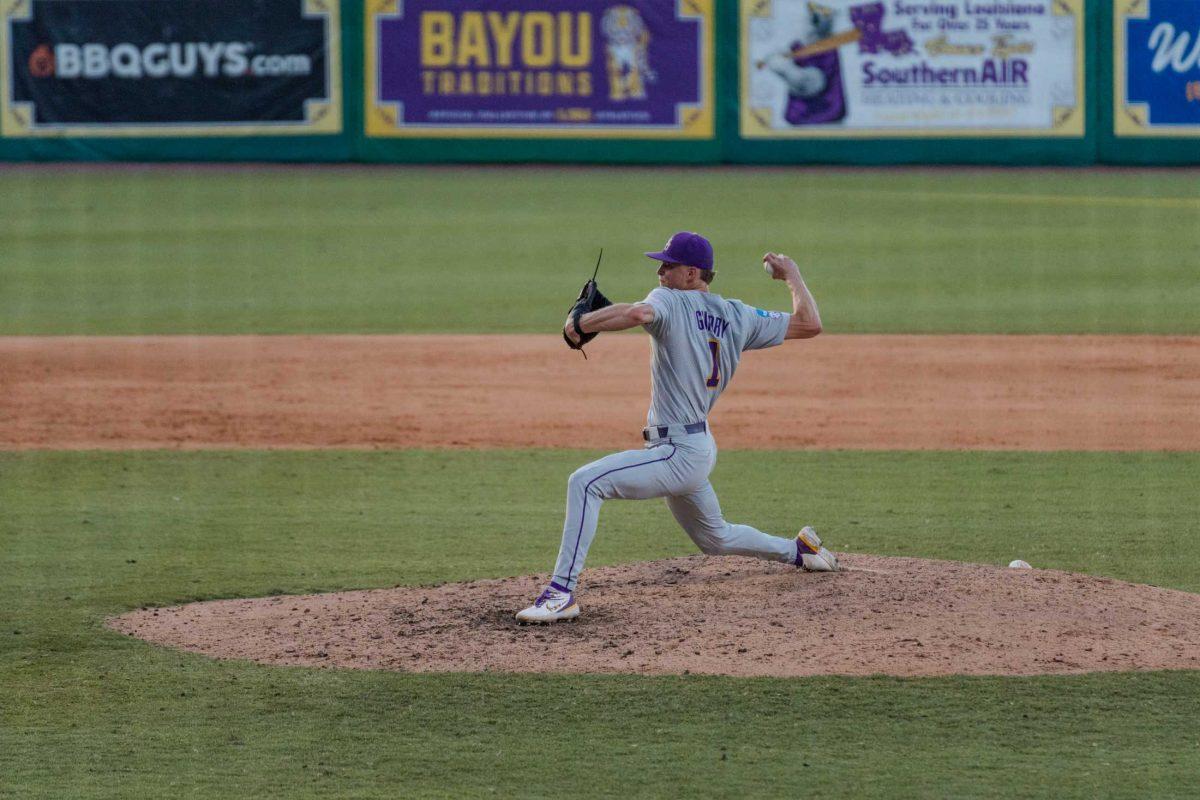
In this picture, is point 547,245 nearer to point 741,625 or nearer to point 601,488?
point 601,488

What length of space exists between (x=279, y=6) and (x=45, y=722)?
22914mm

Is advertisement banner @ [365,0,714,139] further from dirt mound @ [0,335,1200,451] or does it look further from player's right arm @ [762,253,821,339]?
player's right arm @ [762,253,821,339]

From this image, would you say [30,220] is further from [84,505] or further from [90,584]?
[90,584]

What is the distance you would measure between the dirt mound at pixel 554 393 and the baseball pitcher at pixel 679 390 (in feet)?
15.7

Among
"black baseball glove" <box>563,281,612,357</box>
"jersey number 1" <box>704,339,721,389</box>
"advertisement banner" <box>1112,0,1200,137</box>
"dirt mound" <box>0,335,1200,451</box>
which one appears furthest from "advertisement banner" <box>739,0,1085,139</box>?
"black baseball glove" <box>563,281,612,357</box>

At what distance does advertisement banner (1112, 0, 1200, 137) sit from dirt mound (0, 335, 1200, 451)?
1157 centimetres

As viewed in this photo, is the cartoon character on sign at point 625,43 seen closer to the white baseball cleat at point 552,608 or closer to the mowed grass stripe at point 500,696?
the mowed grass stripe at point 500,696

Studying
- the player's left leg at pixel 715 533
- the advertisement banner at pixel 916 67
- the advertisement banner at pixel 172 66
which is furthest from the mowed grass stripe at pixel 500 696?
the advertisement banner at pixel 172 66

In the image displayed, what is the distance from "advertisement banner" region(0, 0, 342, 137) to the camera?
27.3 metres

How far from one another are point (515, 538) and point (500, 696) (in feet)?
9.57

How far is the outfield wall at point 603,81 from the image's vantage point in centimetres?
2616

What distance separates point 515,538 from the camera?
8.95m

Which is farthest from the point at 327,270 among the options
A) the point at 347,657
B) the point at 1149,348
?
the point at 347,657

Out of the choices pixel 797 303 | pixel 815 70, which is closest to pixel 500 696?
pixel 797 303
